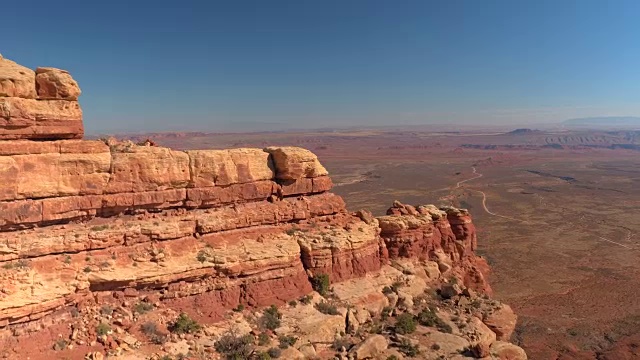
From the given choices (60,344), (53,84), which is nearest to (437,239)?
(60,344)

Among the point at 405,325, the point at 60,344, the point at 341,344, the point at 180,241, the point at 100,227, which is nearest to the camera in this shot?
the point at 60,344

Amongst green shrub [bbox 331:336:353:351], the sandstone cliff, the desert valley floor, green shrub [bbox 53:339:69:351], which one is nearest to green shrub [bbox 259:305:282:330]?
the sandstone cliff

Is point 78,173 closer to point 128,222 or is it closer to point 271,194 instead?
point 128,222

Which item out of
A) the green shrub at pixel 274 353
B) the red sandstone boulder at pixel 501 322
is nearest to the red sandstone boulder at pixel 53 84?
the green shrub at pixel 274 353

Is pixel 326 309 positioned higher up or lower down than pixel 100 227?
lower down

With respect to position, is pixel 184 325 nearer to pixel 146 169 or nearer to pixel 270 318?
pixel 270 318

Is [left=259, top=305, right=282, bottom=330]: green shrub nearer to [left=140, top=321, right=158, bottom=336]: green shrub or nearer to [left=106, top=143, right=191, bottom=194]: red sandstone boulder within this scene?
[left=140, top=321, right=158, bottom=336]: green shrub

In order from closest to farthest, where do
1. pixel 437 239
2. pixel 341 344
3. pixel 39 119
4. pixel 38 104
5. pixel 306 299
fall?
pixel 39 119, pixel 38 104, pixel 341 344, pixel 306 299, pixel 437 239
